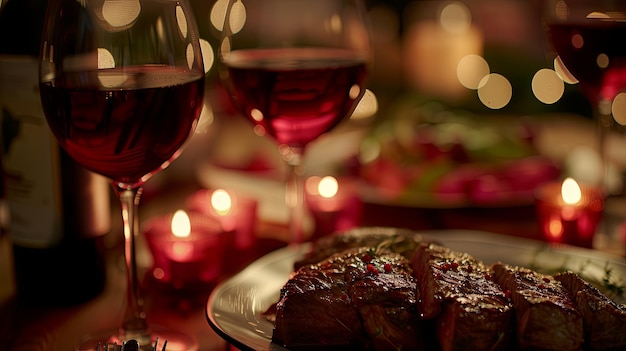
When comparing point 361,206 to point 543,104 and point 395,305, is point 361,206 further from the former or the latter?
point 543,104

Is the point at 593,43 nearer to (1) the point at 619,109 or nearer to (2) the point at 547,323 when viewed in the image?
(2) the point at 547,323

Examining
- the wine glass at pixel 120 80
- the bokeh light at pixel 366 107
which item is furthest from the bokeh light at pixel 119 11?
the bokeh light at pixel 366 107

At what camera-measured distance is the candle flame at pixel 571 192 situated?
148 cm

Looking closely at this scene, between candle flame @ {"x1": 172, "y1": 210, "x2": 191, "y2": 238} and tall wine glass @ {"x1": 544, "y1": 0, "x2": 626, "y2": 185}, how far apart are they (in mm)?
791

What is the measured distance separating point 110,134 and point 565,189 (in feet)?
3.05

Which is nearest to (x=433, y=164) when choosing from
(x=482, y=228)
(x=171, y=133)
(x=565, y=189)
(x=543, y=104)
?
(x=482, y=228)

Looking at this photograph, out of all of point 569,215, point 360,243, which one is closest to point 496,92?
point 569,215

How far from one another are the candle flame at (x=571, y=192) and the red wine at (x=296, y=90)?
0.49m

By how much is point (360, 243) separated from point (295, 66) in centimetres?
32

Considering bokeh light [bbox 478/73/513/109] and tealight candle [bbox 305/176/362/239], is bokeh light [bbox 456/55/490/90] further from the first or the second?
tealight candle [bbox 305/176/362/239]

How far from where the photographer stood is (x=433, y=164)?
69.5 inches

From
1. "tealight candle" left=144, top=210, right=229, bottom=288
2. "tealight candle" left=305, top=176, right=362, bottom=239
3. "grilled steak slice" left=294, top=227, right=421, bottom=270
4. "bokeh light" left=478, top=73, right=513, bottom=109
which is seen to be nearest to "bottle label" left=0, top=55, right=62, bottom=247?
"tealight candle" left=144, top=210, right=229, bottom=288

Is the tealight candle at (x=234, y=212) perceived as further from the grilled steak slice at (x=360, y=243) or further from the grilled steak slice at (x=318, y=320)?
the grilled steak slice at (x=318, y=320)

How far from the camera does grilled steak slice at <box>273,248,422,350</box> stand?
0.89 m
